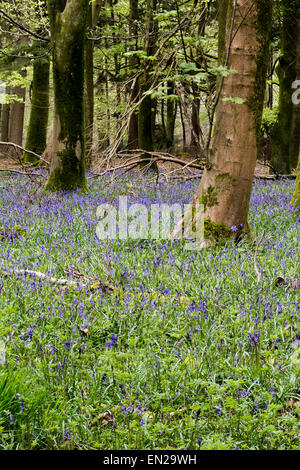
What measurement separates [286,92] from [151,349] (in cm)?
1470

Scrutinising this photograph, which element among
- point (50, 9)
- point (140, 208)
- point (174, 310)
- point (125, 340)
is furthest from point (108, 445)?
point (50, 9)

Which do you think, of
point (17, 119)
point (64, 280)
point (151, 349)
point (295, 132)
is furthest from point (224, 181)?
point (17, 119)

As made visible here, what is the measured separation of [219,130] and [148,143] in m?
11.7

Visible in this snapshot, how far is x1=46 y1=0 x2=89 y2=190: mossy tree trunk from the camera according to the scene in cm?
1106

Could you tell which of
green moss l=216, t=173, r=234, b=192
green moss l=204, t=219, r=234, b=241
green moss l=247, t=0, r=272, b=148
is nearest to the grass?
green moss l=204, t=219, r=234, b=241

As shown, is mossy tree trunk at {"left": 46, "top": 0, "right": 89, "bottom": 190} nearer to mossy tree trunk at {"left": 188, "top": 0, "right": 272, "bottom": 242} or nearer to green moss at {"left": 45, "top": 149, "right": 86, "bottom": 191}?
green moss at {"left": 45, "top": 149, "right": 86, "bottom": 191}

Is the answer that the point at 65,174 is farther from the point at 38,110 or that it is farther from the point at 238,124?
the point at 38,110

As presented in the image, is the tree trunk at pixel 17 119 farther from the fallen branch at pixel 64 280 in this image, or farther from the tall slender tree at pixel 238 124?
the fallen branch at pixel 64 280

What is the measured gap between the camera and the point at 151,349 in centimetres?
362

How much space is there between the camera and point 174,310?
4383 mm

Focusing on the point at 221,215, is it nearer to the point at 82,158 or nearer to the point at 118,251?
the point at 118,251

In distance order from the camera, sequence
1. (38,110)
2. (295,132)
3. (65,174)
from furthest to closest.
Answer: (38,110) → (295,132) → (65,174)

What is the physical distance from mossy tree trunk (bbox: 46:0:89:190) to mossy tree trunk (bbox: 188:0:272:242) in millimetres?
4971

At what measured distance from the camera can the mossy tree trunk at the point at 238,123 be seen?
6.46 meters
